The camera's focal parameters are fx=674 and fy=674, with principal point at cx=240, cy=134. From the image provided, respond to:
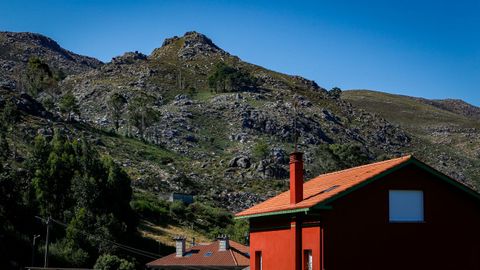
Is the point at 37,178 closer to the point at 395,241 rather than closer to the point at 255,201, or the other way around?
the point at 255,201

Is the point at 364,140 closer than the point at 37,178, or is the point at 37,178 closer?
the point at 37,178

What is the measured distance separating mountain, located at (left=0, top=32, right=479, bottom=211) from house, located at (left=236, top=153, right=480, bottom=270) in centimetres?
4246

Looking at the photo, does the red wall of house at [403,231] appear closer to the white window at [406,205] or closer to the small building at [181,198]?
the white window at [406,205]

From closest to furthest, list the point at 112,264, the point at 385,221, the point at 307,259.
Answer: the point at 385,221 < the point at 307,259 < the point at 112,264

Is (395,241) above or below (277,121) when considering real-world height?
below

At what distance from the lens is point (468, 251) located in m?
28.8

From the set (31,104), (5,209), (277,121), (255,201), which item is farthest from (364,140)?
(5,209)

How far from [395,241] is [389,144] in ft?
422

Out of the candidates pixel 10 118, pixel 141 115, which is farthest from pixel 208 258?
pixel 141 115

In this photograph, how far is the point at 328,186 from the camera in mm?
30250

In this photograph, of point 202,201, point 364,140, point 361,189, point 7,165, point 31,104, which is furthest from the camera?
point 364,140

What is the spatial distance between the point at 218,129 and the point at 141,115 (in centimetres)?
1552

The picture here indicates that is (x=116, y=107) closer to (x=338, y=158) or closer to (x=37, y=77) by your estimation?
(x=37, y=77)

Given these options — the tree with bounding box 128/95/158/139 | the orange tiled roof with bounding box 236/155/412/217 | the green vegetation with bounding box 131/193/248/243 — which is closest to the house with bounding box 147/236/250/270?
the orange tiled roof with bounding box 236/155/412/217
